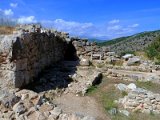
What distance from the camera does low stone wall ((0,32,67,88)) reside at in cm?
1386

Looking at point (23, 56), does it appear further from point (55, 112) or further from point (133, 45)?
point (133, 45)

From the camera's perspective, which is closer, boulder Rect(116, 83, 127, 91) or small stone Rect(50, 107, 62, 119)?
small stone Rect(50, 107, 62, 119)

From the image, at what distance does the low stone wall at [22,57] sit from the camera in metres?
13.9

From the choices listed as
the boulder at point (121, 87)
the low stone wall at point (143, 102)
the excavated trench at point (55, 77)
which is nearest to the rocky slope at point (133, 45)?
the excavated trench at point (55, 77)

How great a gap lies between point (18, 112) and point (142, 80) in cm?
933

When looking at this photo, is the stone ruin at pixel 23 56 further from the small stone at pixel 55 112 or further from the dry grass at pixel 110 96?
the small stone at pixel 55 112

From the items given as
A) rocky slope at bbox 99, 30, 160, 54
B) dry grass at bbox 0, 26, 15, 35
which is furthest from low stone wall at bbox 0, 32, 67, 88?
rocky slope at bbox 99, 30, 160, 54

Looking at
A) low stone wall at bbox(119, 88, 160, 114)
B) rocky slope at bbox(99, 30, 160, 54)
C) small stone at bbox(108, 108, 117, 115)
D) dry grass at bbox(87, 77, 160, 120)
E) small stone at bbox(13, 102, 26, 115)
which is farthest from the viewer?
rocky slope at bbox(99, 30, 160, 54)

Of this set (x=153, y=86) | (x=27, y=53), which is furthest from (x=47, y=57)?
(x=153, y=86)

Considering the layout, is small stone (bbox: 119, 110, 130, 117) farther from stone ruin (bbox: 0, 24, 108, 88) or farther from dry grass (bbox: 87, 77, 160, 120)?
stone ruin (bbox: 0, 24, 108, 88)

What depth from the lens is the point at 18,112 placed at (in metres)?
10.1

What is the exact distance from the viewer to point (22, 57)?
1472cm

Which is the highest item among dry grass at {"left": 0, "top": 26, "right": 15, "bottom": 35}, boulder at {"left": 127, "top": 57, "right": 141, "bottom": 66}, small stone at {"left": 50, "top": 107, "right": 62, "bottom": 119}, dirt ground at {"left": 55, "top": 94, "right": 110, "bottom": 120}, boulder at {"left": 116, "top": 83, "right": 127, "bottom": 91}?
dry grass at {"left": 0, "top": 26, "right": 15, "bottom": 35}

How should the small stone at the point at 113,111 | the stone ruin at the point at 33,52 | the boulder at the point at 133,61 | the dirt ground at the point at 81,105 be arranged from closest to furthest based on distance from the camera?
the dirt ground at the point at 81,105 < the small stone at the point at 113,111 < the stone ruin at the point at 33,52 < the boulder at the point at 133,61
